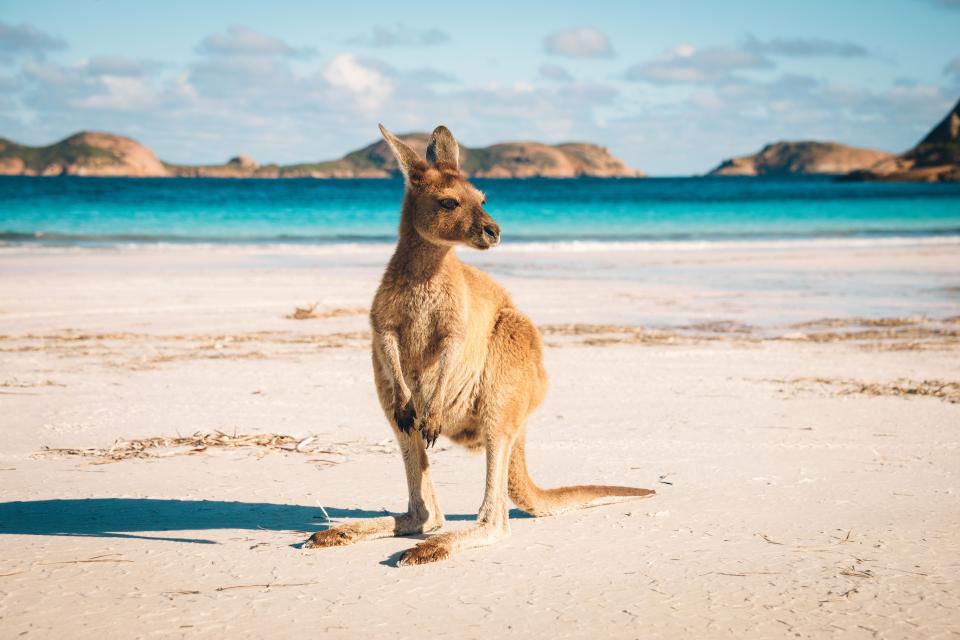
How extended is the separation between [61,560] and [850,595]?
8.30ft

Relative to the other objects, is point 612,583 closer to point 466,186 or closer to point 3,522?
point 466,186

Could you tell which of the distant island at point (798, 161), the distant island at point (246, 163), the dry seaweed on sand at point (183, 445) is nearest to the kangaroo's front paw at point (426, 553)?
the dry seaweed on sand at point (183, 445)

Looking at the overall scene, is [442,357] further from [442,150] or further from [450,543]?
[442,150]

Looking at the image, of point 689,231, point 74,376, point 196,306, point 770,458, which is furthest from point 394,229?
point 770,458

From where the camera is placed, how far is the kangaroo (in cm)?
344

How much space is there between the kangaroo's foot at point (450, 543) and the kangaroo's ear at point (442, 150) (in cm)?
137

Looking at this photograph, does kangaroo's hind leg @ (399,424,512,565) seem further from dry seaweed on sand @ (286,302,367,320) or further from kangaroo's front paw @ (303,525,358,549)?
dry seaweed on sand @ (286,302,367,320)

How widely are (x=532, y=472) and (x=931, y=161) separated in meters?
99.0

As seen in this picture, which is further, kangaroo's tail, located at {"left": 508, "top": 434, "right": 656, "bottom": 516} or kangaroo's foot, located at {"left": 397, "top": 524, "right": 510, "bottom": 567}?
kangaroo's tail, located at {"left": 508, "top": 434, "right": 656, "bottom": 516}

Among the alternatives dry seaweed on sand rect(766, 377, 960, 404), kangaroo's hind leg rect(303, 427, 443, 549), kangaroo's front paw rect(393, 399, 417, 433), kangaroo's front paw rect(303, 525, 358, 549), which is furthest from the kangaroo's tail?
dry seaweed on sand rect(766, 377, 960, 404)

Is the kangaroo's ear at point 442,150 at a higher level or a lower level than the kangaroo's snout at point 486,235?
higher

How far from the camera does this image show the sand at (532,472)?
2807mm

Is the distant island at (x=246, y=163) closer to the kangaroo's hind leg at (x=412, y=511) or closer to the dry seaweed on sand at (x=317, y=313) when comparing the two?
the dry seaweed on sand at (x=317, y=313)

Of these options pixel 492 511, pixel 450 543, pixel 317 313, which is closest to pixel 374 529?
pixel 450 543
